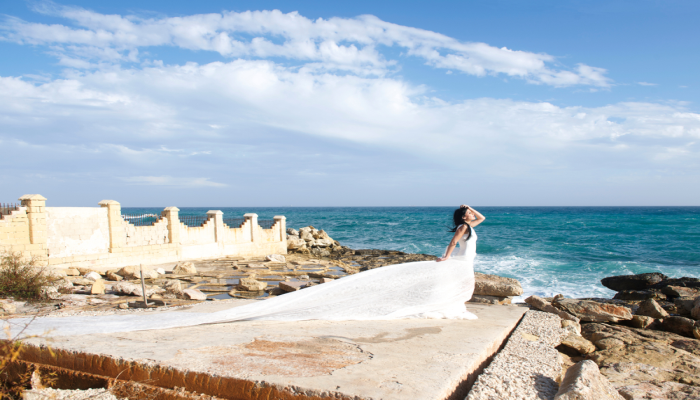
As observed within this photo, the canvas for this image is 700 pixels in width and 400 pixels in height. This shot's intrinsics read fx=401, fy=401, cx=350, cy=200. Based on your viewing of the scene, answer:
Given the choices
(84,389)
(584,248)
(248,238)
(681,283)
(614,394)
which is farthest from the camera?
(584,248)

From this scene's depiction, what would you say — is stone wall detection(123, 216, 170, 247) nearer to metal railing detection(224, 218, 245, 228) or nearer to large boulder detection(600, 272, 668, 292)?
metal railing detection(224, 218, 245, 228)

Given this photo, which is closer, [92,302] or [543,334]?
[543,334]

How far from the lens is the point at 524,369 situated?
3611mm

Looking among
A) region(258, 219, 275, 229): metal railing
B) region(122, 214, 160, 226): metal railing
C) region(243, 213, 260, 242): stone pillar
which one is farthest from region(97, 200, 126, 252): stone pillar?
region(258, 219, 275, 229): metal railing

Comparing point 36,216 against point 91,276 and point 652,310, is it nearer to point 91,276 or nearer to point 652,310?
point 91,276

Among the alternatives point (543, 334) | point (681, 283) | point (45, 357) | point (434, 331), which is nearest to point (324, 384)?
point (434, 331)

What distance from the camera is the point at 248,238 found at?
20703 mm

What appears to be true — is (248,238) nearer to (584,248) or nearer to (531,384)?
(531,384)

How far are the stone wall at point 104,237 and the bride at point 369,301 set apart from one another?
934 centimetres

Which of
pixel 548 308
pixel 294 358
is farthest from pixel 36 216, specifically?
pixel 548 308

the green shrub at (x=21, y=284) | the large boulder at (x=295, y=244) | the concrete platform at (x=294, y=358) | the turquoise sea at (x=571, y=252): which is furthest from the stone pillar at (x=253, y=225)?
the concrete platform at (x=294, y=358)

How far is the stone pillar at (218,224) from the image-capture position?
1870 cm

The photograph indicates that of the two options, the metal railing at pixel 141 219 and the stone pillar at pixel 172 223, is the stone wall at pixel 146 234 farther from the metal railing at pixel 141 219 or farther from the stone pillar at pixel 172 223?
the metal railing at pixel 141 219

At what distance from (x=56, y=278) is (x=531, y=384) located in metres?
12.2
